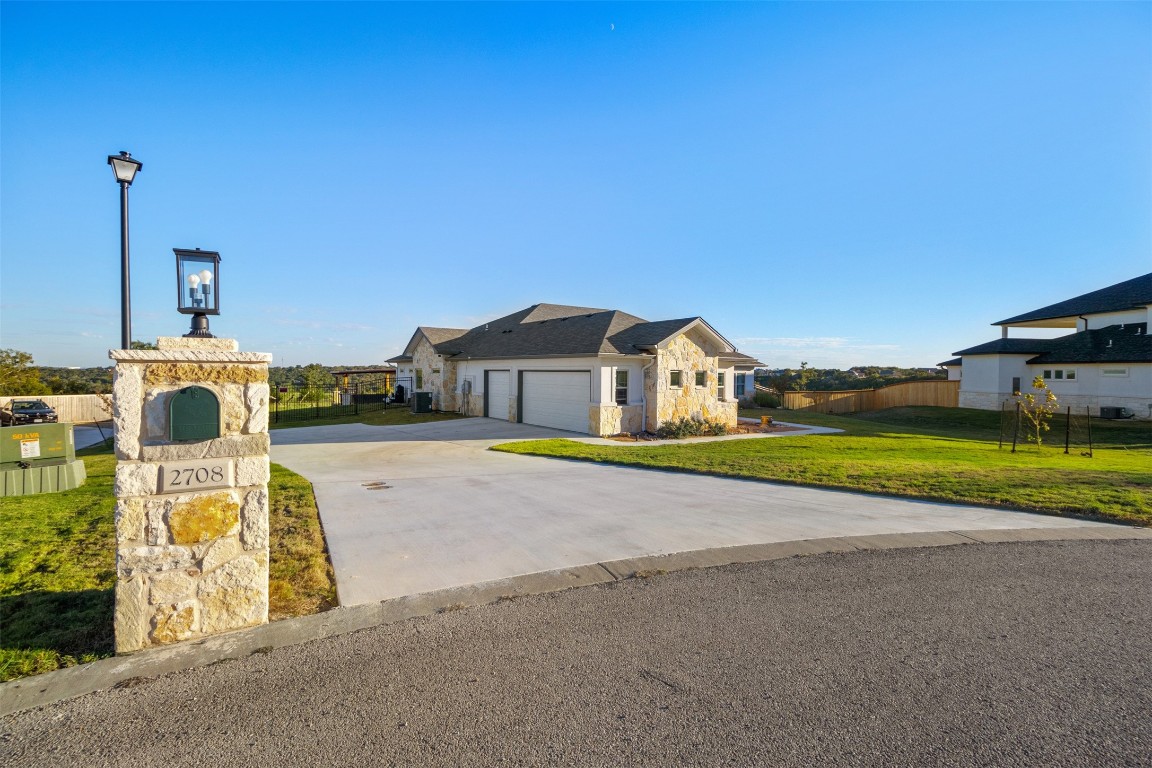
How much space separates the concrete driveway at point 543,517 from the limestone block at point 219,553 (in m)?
1.03

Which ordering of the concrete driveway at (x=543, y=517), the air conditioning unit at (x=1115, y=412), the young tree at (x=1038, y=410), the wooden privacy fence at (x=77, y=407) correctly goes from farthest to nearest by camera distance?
the wooden privacy fence at (x=77, y=407)
the air conditioning unit at (x=1115, y=412)
the young tree at (x=1038, y=410)
the concrete driveway at (x=543, y=517)

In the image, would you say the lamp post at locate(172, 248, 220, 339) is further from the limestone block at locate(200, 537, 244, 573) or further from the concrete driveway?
the concrete driveway

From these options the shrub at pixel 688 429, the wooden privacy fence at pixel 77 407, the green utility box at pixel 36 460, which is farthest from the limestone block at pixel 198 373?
the wooden privacy fence at pixel 77 407

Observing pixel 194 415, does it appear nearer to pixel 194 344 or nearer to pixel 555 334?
pixel 194 344

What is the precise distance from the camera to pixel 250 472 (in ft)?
12.7

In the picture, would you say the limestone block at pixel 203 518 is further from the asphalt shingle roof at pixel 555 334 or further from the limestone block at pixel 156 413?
the asphalt shingle roof at pixel 555 334

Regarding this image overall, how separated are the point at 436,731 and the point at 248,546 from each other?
2.06 meters

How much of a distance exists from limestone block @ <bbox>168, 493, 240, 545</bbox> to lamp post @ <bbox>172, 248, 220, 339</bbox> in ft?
4.12

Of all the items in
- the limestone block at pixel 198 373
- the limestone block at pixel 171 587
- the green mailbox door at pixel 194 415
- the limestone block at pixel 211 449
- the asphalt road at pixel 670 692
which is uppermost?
the limestone block at pixel 198 373

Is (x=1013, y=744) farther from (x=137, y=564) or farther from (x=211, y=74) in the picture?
(x=211, y=74)

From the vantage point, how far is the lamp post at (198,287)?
419cm

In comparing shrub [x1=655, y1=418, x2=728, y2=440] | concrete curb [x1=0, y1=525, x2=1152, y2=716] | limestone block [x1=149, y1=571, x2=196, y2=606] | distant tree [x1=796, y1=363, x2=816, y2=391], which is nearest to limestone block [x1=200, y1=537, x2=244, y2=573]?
limestone block [x1=149, y1=571, x2=196, y2=606]

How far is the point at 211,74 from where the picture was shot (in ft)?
33.5

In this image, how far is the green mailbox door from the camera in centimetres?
364
